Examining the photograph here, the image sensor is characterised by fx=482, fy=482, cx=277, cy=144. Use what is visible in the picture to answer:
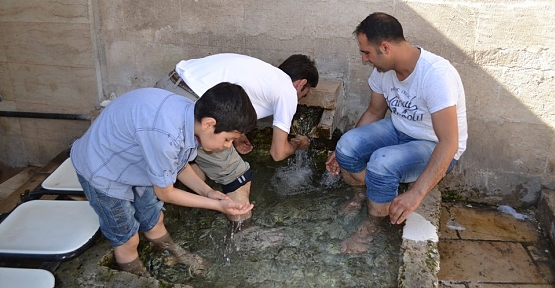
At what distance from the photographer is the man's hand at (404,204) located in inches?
118

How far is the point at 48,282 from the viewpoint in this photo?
2.71 m

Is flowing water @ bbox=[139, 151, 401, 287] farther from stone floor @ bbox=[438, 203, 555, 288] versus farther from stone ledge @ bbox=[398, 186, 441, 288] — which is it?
stone floor @ bbox=[438, 203, 555, 288]

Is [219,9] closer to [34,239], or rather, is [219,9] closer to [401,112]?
[401,112]

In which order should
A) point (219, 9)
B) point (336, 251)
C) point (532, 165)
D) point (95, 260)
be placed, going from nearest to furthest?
point (95, 260) → point (336, 251) → point (532, 165) → point (219, 9)

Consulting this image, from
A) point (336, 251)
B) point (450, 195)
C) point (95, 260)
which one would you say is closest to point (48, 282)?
point (95, 260)

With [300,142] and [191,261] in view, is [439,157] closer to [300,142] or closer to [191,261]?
[300,142]

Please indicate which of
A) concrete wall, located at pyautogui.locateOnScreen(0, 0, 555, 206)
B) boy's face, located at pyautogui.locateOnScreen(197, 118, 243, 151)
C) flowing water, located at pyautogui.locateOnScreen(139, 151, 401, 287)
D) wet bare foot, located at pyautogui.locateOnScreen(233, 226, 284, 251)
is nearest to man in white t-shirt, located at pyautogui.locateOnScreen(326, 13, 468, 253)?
flowing water, located at pyautogui.locateOnScreen(139, 151, 401, 287)

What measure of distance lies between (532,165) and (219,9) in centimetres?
306

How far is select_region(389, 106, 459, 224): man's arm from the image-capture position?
2.98 meters

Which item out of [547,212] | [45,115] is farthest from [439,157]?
[45,115]

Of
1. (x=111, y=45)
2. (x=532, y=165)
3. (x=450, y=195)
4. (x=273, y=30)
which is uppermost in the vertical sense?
(x=273, y=30)

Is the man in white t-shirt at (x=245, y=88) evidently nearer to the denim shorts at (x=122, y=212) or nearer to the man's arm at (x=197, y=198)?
the man's arm at (x=197, y=198)

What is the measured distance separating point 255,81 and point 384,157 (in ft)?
3.35

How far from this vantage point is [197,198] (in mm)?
2734
